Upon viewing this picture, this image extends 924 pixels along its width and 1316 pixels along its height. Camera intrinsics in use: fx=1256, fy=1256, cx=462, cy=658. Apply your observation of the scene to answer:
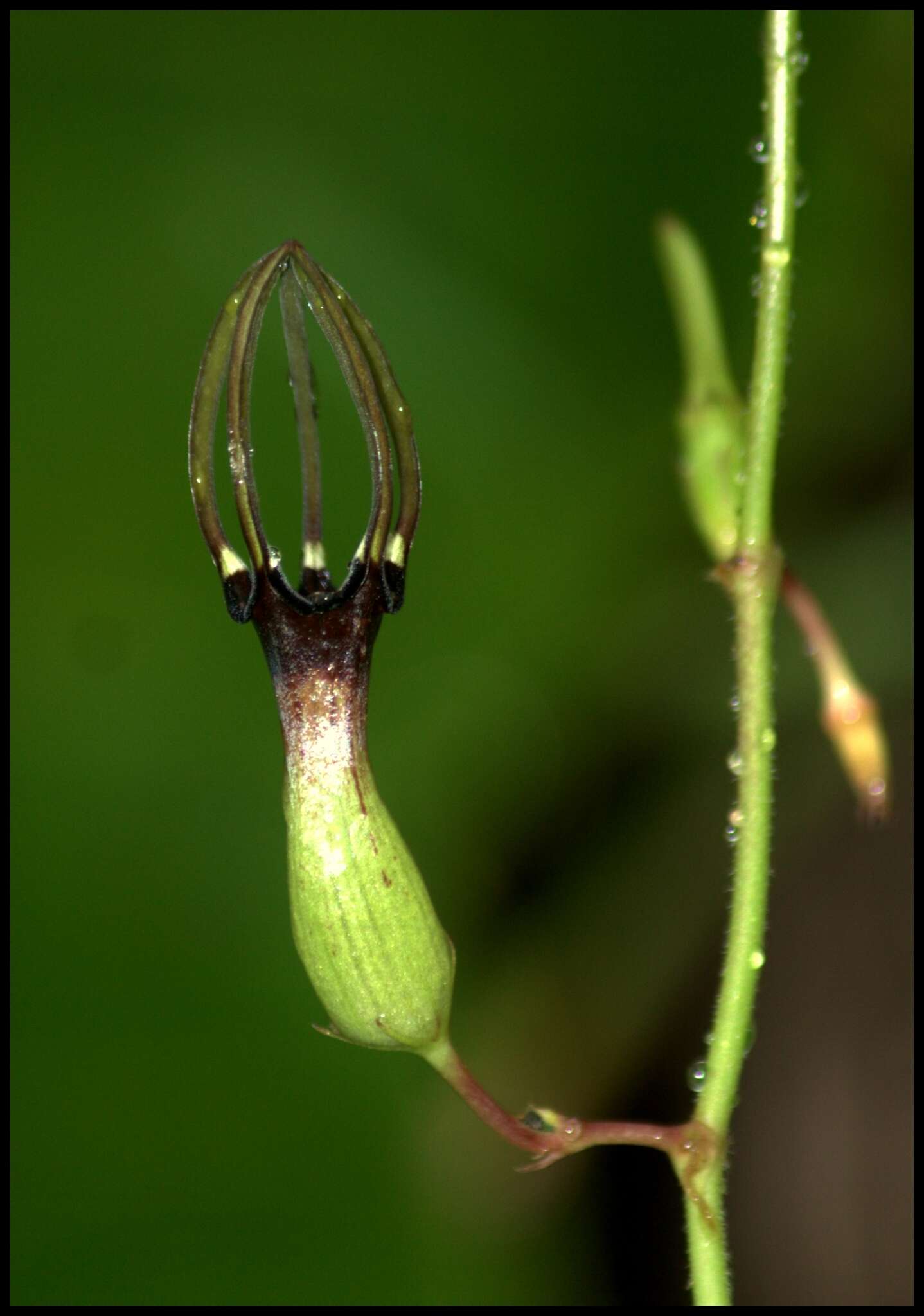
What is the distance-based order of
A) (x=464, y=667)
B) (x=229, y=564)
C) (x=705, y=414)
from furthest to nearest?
(x=464, y=667) < (x=705, y=414) < (x=229, y=564)

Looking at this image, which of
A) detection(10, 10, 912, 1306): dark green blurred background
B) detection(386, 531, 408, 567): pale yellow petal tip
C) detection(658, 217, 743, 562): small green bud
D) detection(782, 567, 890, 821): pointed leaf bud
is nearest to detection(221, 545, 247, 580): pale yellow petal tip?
detection(386, 531, 408, 567): pale yellow petal tip

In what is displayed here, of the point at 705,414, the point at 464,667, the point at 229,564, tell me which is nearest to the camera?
the point at 229,564

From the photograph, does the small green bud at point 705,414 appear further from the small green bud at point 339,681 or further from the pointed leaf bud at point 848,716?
the small green bud at point 339,681

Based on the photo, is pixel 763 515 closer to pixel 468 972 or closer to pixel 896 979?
pixel 468 972

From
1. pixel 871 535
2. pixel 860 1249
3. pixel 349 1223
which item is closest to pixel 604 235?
pixel 871 535

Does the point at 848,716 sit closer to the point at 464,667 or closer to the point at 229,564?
the point at 229,564

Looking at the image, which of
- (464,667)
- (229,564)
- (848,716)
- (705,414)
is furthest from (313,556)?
(464,667)

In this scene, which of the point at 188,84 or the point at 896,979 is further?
the point at 896,979

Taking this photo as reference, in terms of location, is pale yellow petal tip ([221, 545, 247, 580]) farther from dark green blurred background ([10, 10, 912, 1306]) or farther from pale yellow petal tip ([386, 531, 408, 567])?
dark green blurred background ([10, 10, 912, 1306])
